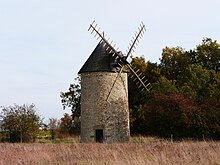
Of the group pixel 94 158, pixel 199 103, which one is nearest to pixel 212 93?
pixel 199 103

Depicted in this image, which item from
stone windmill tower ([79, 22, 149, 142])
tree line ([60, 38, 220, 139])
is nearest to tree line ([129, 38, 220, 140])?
tree line ([60, 38, 220, 139])

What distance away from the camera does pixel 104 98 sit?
2941 centimetres

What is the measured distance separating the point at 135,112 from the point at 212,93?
8679mm

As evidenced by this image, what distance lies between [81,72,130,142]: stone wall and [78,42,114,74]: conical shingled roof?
34 centimetres

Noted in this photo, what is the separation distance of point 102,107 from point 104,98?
2.14 feet

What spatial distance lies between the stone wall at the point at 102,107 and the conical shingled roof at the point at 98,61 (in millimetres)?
338

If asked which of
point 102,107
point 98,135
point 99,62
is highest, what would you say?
point 99,62

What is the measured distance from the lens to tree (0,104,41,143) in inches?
1314

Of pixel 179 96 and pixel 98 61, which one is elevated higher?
pixel 98 61

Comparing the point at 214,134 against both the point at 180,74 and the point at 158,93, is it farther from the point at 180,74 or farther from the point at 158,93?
the point at 180,74

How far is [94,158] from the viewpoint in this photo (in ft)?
38.4

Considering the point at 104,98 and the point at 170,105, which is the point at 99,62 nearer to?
the point at 104,98

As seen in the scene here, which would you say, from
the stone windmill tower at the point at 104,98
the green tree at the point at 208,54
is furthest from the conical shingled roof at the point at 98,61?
the green tree at the point at 208,54

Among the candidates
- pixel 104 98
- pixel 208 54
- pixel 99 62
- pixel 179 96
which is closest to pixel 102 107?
pixel 104 98
